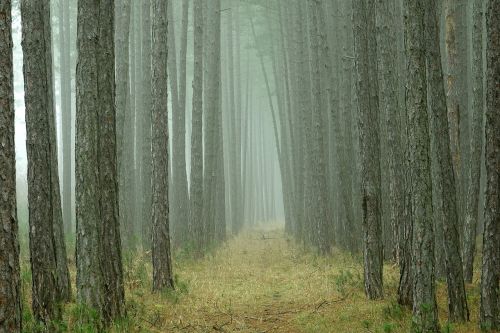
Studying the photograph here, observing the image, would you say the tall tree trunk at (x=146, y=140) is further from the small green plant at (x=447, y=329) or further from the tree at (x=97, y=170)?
the small green plant at (x=447, y=329)

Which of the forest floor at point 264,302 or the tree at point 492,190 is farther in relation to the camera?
the forest floor at point 264,302

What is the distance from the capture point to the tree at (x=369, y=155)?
8711 mm

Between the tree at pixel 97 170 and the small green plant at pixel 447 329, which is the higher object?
the tree at pixel 97 170

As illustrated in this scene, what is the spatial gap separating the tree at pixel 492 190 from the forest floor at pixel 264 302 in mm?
350

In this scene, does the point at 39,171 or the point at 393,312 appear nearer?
the point at 39,171

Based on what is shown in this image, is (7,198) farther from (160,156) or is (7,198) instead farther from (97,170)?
(160,156)

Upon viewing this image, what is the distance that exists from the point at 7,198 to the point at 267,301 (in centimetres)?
630

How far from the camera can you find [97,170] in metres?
6.45

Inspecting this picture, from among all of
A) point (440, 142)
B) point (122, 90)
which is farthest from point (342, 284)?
point (122, 90)

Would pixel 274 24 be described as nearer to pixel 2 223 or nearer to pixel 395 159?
pixel 395 159

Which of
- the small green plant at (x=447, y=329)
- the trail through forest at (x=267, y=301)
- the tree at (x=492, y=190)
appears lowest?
the trail through forest at (x=267, y=301)

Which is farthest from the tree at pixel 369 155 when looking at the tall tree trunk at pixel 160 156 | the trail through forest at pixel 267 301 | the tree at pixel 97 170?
the tree at pixel 97 170

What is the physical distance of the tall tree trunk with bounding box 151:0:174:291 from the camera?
31.5 feet

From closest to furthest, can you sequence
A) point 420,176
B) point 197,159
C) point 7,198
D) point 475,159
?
point 7,198, point 420,176, point 475,159, point 197,159
